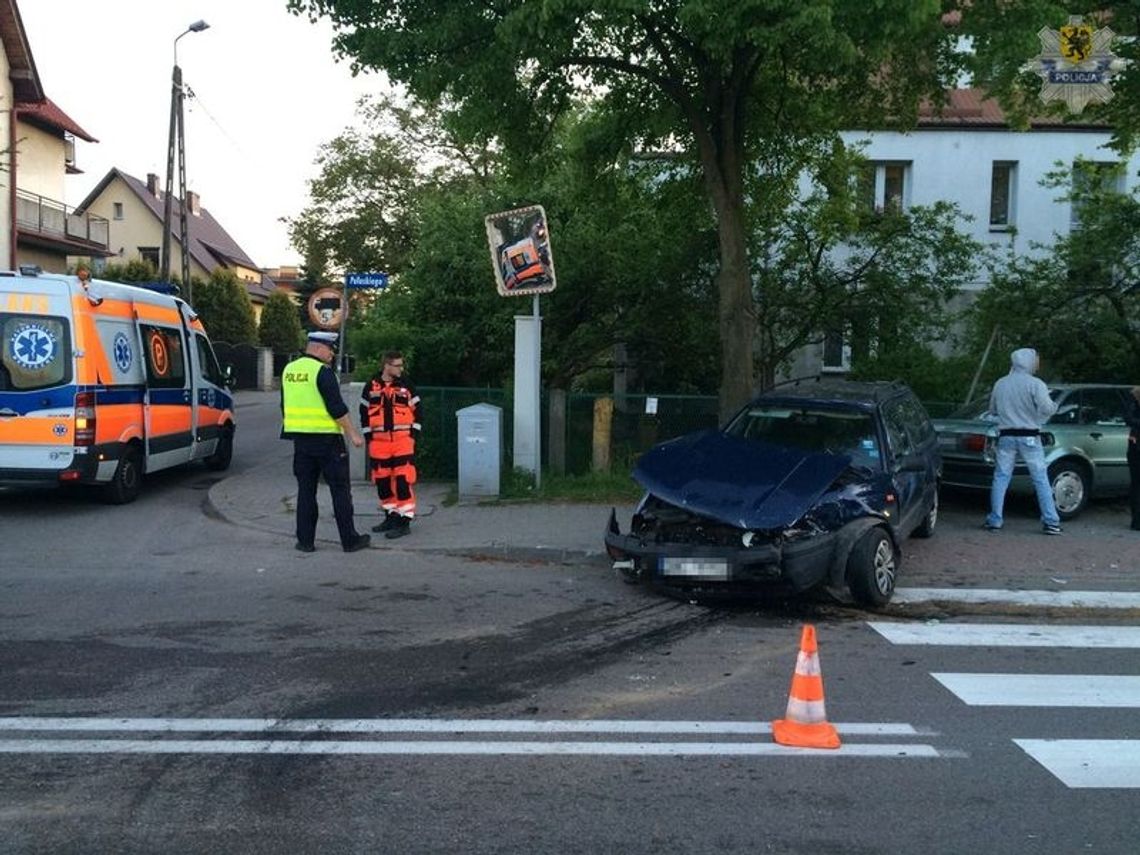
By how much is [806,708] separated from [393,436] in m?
5.99

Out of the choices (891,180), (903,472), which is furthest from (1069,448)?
(891,180)

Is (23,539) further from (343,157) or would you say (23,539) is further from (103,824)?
(343,157)

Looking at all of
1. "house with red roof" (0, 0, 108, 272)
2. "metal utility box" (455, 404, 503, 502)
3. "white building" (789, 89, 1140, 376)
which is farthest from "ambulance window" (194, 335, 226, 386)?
"house with red roof" (0, 0, 108, 272)

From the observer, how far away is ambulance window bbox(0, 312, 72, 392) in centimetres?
1101

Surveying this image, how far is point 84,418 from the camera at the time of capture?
11.0 metres

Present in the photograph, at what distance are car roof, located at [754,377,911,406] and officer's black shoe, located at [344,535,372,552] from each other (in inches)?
150

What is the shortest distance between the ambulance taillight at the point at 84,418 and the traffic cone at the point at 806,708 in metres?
8.64

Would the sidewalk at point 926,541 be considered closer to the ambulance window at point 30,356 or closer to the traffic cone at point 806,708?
the ambulance window at point 30,356

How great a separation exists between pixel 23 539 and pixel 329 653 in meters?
5.33

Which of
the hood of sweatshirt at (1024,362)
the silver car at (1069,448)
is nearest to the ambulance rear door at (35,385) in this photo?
the silver car at (1069,448)

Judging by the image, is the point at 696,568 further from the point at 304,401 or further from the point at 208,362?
the point at 208,362

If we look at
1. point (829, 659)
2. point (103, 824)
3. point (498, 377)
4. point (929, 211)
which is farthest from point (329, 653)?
point (929, 211)

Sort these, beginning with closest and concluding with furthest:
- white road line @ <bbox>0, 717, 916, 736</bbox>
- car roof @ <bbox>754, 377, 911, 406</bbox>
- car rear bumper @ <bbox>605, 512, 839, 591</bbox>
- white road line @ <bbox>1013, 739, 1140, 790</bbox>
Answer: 1. white road line @ <bbox>1013, 739, 1140, 790</bbox>
2. white road line @ <bbox>0, 717, 916, 736</bbox>
3. car rear bumper @ <bbox>605, 512, 839, 591</bbox>
4. car roof @ <bbox>754, 377, 911, 406</bbox>

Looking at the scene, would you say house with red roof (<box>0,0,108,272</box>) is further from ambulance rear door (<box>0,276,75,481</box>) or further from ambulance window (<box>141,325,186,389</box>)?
ambulance rear door (<box>0,276,75,481</box>)
